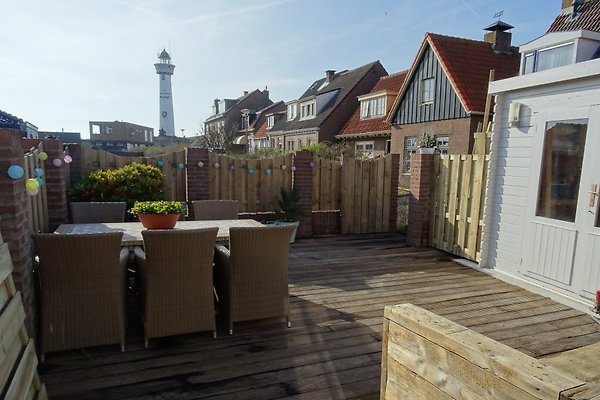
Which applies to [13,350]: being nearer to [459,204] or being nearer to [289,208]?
[289,208]

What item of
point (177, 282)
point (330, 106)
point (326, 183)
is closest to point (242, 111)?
point (330, 106)

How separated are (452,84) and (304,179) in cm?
A: 965

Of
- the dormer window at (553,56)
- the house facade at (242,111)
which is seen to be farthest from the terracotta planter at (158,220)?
the house facade at (242,111)

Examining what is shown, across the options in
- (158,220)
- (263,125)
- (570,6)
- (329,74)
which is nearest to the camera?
(158,220)

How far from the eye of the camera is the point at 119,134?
43.4 meters

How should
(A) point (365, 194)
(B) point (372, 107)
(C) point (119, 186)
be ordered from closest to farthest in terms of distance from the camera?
(C) point (119, 186), (A) point (365, 194), (B) point (372, 107)

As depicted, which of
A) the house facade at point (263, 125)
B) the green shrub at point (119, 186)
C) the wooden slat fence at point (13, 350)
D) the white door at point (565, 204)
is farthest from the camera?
the house facade at point (263, 125)

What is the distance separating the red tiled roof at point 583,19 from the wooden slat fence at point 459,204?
7497 mm

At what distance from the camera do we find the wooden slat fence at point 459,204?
5484mm

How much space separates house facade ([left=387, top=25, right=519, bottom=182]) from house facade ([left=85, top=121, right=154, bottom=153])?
3299 cm

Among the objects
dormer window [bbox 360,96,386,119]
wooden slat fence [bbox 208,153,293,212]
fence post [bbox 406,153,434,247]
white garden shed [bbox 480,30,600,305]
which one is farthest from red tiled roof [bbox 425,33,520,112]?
wooden slat fence [bbox 208,153,293,212]

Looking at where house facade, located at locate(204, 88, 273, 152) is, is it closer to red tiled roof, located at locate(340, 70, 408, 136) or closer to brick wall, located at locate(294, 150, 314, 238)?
red tiled roof, located at locate(340, 70, 408, 136)

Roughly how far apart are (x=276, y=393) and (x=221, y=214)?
277cm

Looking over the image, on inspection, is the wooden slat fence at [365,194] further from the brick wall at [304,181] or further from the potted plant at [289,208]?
the potted plant at [289,208]
